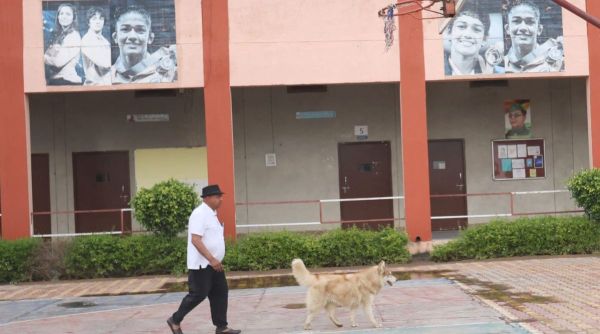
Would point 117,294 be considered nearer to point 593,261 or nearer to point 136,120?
point 136,120

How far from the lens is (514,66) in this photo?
49.3 ft

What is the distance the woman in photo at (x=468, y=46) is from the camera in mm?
14922

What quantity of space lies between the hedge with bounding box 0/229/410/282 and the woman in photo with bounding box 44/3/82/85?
11.0ft

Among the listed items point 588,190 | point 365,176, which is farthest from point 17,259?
point 588,190

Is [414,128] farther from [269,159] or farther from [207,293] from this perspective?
[207,293]

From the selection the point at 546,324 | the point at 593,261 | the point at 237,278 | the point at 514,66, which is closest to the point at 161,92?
the point at 237,278

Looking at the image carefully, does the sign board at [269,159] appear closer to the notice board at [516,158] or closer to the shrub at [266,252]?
the shrub at [266,252]

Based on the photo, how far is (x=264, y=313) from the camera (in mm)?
9852

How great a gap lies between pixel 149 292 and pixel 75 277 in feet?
9.38

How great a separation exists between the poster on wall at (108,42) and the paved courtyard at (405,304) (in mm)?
4178

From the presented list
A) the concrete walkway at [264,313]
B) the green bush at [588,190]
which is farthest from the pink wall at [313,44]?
the concrete walkway at [264,313]

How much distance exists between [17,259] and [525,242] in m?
10.2

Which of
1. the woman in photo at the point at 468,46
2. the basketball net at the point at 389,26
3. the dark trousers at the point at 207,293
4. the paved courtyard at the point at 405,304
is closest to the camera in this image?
the dark trousers at the point at 207,293

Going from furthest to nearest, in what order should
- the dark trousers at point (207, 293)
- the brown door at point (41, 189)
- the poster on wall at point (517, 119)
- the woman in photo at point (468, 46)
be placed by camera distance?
the poster on wall at point (517, 119) < the brown door at point (41, 189) < the woman in photo at point (468, 46) < the dark trousers at point (207, 293)
